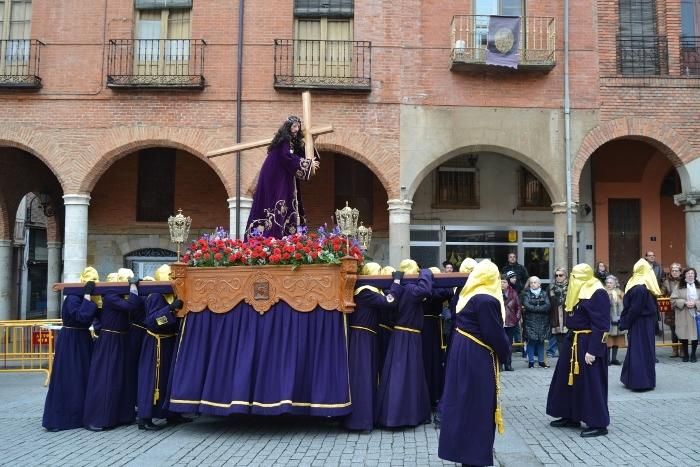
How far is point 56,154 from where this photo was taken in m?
14.2

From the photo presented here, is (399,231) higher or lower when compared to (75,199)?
lower

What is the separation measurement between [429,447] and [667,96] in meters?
11.9

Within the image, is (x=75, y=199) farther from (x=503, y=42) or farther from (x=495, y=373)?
(x=495, y=373)

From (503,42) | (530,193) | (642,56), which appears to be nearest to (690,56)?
(642,56)

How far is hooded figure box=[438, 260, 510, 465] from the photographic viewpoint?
17.5ft

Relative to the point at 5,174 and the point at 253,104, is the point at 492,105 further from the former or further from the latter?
the point at 5,174

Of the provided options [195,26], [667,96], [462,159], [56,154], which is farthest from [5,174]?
[667,96]

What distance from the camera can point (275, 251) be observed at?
23.2 ft

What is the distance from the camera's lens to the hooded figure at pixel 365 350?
6.88m

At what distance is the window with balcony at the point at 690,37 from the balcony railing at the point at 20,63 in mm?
15366

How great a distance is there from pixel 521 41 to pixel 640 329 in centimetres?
789

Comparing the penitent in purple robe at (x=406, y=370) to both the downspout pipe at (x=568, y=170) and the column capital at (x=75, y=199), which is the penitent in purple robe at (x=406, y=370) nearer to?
the downspout pipe at (x=568, y=170)

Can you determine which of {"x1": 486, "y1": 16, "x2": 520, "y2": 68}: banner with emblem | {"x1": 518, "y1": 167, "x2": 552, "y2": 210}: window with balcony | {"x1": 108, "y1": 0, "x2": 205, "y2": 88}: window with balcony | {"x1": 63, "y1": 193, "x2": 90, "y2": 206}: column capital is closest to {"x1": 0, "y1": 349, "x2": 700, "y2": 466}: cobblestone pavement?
{"x1": 63, "y1": 193, "x2": 90, "y2": 206}: column capital

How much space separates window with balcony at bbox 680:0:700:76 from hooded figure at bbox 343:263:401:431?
11793 millimetres
